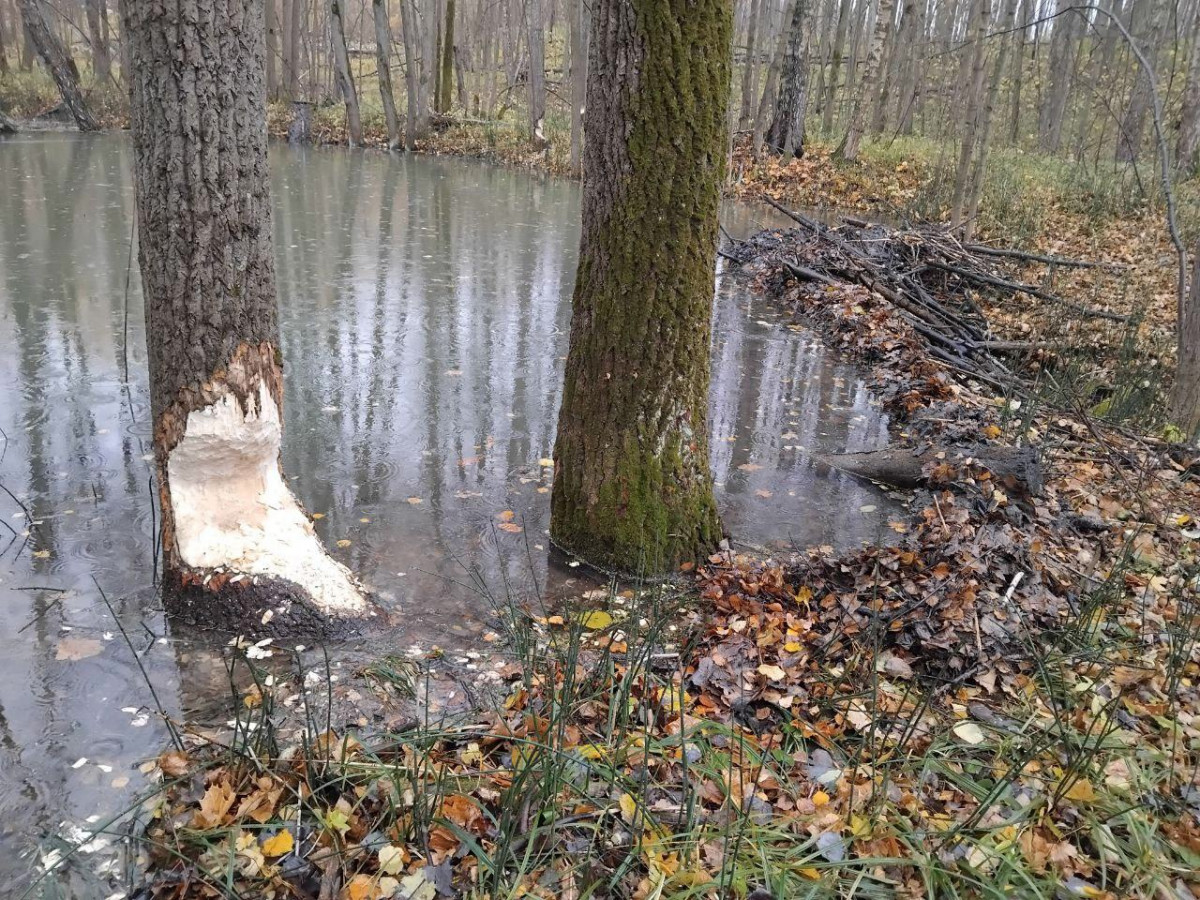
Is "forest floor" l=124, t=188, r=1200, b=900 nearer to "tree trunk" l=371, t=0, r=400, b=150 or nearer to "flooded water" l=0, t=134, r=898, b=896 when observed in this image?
"flooded water" l=0, t=134, r=898, b=896

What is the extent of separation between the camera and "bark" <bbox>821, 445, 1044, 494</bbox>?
4.93m

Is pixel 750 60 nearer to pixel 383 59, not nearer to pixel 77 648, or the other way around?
pixel 383 59

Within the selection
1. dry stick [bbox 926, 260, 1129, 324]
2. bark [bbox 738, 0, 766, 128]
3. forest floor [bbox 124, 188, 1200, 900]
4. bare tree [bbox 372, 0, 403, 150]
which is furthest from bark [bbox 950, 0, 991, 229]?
bare tree [bbox 372, 0, 403, 150]

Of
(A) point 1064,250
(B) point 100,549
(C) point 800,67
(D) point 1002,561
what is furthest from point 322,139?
(D) point 1002,561

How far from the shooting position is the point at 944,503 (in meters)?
4.72

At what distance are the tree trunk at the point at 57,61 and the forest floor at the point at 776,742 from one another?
25.9m

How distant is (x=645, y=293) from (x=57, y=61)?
2666 centimetres

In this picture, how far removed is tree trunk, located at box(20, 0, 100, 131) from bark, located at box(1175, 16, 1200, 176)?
27.6 metres

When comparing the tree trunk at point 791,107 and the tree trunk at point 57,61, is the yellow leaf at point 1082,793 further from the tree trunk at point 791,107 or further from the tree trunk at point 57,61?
the tree trunk at point 57,61

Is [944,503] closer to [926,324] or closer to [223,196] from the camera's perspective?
[223,196]

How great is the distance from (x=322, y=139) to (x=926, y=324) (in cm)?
2347

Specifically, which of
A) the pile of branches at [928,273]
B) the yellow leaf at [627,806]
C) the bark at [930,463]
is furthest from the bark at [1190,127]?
the yellow leaf at [627,806]

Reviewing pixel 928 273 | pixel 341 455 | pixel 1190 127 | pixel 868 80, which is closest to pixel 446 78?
pixel 868 80

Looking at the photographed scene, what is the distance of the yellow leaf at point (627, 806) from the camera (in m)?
2.61
